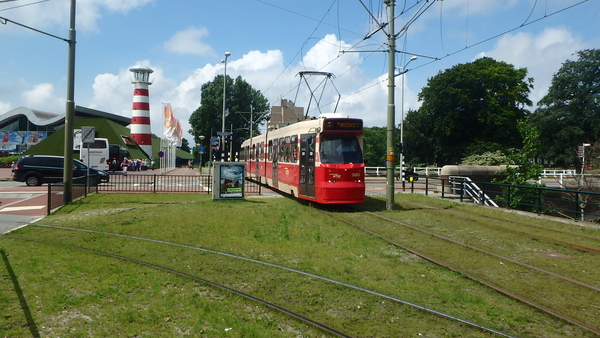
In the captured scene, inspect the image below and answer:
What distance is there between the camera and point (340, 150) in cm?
1630

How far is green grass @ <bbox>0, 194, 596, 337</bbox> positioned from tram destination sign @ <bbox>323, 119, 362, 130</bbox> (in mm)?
5274

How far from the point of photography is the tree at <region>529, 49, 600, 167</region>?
188 feet

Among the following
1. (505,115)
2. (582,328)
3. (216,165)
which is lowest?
(582,328)

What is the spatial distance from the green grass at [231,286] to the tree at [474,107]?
4602 centimetres

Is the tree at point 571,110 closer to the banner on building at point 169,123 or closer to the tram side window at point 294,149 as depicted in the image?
the banner on building at point 169,123

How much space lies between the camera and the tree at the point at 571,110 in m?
57.3

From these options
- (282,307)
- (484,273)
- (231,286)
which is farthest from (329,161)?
(282,307)

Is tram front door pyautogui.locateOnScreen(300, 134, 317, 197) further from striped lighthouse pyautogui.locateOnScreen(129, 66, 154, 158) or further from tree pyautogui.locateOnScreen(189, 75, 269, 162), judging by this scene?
striped lighthouse pyautogui.locateOnScreen(129, 66, 154, 158)

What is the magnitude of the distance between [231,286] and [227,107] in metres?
66.7

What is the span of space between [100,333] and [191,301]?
1.31 meters

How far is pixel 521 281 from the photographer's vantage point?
7570mm

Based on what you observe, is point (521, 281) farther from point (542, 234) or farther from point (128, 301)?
point (128, 301)

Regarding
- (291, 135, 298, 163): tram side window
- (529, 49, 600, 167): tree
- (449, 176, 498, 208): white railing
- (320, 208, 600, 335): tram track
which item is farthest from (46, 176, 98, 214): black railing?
(529, 49, 600, 167): tree

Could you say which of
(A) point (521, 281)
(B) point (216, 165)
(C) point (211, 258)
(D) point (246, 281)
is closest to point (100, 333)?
(D) point (246, 281)
